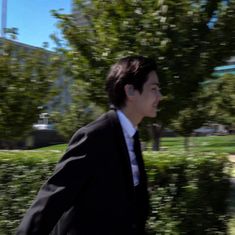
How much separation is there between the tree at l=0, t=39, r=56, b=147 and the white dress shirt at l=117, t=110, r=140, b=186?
851 centimetres

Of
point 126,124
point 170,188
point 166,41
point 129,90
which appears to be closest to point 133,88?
point 129,90

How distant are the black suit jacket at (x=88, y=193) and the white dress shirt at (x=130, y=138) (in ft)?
0.35

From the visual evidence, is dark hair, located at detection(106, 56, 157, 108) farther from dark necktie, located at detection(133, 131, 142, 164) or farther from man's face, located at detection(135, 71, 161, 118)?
dark necktie, located at detection(133, 131, 142, 164)

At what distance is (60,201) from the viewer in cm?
173

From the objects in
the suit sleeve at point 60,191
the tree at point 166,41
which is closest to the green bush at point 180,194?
the suit sleeve at point 60,191

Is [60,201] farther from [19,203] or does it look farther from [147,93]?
[19,203]

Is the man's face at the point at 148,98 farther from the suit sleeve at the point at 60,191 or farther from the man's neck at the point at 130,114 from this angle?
the suit sleeve at the point at 60,191

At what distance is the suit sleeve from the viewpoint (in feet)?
5.62

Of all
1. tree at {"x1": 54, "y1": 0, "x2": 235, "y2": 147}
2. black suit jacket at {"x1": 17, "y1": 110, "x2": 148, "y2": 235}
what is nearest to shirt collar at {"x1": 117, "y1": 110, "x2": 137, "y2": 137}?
black suit jacket at {"x1": 17, "y1": 110, "x2": 148, "y2": 235}

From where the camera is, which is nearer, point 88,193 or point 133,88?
point 88,193

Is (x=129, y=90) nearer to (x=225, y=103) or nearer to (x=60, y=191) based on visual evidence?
(x=60, y=191)

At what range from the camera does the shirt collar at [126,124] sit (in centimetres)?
197

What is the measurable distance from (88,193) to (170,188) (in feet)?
7.11

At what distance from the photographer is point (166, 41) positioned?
6734 mm
